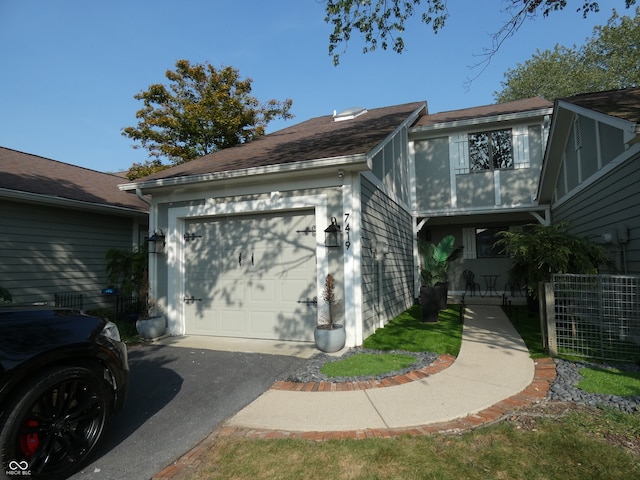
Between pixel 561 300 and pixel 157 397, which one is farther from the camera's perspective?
pixel 561 300

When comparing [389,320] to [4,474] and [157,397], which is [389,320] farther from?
[4,474]

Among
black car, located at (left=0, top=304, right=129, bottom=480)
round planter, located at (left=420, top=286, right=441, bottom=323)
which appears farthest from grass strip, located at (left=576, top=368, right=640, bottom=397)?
black car, located at (left=0, top=304, right=129, bottom=480)

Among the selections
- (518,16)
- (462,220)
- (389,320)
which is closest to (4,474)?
(389,320)

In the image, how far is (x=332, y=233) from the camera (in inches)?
230

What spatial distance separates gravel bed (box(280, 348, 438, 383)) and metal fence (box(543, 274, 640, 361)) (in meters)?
1.87

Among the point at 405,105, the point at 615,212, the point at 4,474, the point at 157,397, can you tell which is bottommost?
the point at 157,397

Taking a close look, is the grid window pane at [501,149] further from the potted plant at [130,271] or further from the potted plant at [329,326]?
the potted plant at [130,271]

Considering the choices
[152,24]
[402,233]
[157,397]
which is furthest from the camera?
[402,233]

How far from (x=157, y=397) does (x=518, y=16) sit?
813cm

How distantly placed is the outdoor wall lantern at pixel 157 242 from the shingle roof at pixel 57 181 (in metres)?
2.58

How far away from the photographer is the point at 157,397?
389cm

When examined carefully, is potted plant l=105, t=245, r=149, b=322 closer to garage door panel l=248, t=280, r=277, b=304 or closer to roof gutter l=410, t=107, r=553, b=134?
garage door panel l=248, t=280, r=277, b=304

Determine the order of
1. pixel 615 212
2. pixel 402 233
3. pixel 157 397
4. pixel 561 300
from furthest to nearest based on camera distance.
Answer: pixel 402 233 < pixel 615 212 < pixel 561 300 < pixel 157 397

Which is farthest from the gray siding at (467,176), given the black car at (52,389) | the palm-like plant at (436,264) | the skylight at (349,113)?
the black car at (52,389)
